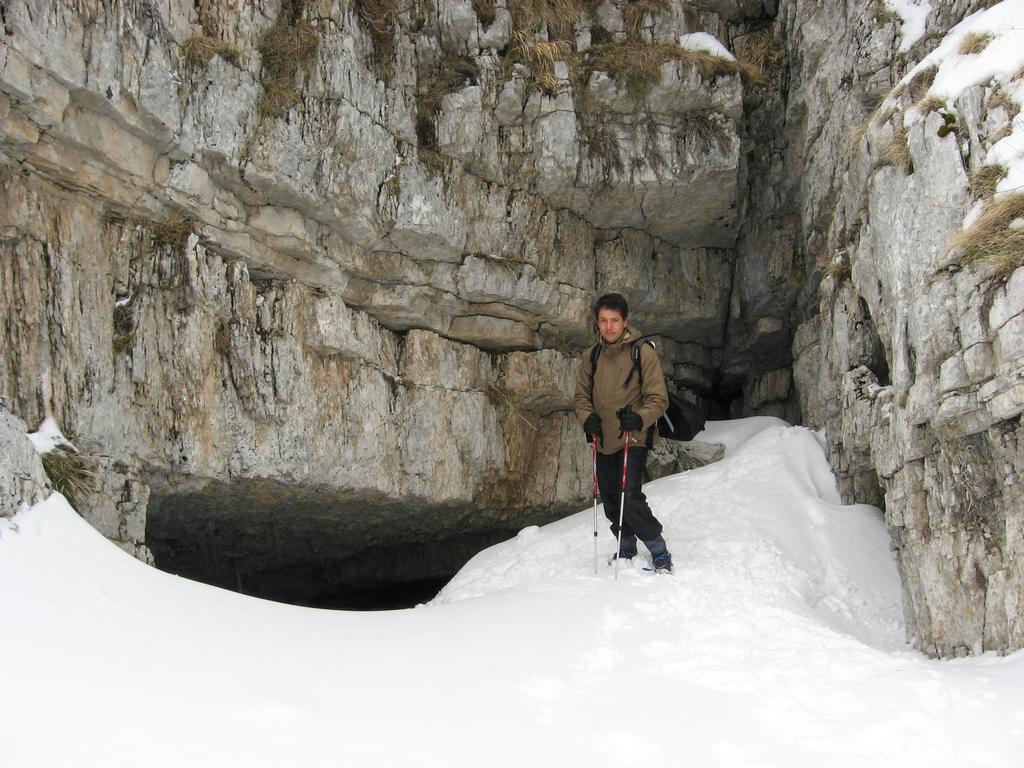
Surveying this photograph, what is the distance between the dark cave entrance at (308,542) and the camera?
11.8 meters

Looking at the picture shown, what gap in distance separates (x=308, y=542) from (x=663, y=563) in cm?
789

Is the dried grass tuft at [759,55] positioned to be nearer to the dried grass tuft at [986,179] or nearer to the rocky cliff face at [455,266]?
the rocky cliff face at [455,266]

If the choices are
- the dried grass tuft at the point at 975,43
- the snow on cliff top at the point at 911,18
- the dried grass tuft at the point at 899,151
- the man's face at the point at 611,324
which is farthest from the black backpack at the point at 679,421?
the snow on cliff top at the point at 911,18

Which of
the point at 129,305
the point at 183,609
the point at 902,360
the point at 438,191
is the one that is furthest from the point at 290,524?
the point at 902,360

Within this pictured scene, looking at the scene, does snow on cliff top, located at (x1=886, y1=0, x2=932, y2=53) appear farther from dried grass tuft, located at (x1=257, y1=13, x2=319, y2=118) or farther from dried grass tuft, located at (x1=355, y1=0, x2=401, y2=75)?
dried grass tuft, located at (x1=257, y1=13, x2=319, y2=118)

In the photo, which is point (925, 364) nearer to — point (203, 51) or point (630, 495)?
point (630, 495)

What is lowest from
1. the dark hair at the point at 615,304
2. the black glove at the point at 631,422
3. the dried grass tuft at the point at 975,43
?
the black glove at the point at 631,422

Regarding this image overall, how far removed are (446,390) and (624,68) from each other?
20.0 feet

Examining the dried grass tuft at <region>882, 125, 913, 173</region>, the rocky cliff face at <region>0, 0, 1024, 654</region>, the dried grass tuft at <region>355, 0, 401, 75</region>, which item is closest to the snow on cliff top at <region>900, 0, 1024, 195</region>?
the dried grass tuft at <region>882, 125, 913, 173</region>

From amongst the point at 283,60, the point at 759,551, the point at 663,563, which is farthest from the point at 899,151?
the point at 283,60

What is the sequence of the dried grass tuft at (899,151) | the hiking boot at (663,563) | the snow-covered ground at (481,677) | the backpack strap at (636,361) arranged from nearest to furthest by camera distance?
the snow-covered ground at (481,677), the hiking boot at (663,563), the dried grass tuft at (899,151), the backpack strap at (636,361)

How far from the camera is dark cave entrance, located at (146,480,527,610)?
11.8 metres

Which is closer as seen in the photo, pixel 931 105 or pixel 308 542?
pixel 931 105

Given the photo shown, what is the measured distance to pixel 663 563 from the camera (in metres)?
9.03
